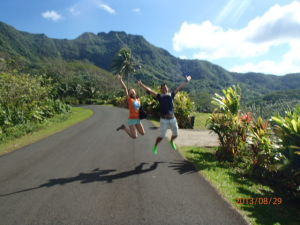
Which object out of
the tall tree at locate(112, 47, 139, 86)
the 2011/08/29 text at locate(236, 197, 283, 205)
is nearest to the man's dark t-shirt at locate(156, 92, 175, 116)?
the 2011/08/29 text at locate(236, 197, 283, 205)

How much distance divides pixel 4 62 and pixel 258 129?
72.1 feet

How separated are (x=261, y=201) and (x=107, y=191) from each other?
126 inches

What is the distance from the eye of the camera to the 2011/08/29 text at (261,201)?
4188mm

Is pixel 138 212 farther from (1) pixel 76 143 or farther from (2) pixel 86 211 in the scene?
(1) pixel 76 143

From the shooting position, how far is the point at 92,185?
4.74 metres

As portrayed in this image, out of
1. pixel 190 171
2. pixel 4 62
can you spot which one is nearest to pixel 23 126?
pixel 4 62

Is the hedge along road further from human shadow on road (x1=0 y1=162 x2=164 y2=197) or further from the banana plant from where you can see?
the banana plant

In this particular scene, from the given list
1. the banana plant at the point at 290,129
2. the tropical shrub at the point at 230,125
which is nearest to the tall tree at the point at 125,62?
the tropical shrub at the point at 230,125

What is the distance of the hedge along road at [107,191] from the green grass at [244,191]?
0.90ft

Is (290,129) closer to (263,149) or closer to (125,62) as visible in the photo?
(263,149)

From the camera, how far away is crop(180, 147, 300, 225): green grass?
369 centimetres

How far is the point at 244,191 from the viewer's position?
479cm

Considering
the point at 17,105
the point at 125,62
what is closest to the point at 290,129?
the point at 17,105

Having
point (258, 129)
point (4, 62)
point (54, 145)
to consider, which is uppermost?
point (4, 62)
